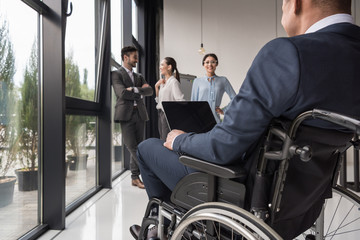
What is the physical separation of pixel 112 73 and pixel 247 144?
2.46 metres

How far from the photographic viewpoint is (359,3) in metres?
5.40

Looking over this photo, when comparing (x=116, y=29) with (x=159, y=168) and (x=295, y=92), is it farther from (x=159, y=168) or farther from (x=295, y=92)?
(x=295, y=92)

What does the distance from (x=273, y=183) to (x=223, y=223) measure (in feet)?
0.61

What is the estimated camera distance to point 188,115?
1.28 metres

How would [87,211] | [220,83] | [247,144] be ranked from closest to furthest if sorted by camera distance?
[247,144], [87,211], [220,83]

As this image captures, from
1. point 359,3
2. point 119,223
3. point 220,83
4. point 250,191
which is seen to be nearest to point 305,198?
point 250,191

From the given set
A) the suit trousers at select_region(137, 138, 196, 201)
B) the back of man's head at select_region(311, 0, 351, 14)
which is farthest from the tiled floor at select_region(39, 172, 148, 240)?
the back of man's head at select_region(311, 0, 351, 14)

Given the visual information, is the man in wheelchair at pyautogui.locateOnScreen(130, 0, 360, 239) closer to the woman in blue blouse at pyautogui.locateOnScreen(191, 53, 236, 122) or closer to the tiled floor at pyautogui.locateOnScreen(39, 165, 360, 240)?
the tiled floor at pyautogui.locateOnScreen(39, 165, 360, 240)

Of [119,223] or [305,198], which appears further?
[119,223]

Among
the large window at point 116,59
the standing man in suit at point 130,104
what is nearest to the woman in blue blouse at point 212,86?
the standing man in suit at point 130,104

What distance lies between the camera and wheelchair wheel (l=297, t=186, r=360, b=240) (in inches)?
43.6

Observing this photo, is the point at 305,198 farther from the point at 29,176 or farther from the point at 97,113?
the point at 97,113

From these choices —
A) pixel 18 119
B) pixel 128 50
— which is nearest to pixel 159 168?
pixel 18 119

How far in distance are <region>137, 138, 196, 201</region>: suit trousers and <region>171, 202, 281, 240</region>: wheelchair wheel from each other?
189 mm
